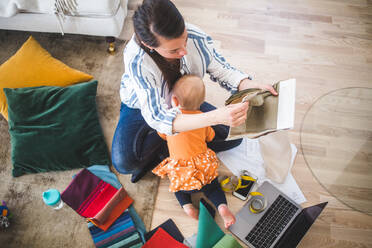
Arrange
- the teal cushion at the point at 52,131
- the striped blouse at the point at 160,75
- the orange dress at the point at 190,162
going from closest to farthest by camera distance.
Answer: the striped blouse at the point at 160,75
the orange dress at the point at 190,162
the teal cushion at the point at 52,131

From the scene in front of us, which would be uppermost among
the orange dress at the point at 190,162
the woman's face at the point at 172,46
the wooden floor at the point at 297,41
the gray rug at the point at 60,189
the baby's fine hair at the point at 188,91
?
the woman's face at the point at 172,46

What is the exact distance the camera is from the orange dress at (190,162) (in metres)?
1.33

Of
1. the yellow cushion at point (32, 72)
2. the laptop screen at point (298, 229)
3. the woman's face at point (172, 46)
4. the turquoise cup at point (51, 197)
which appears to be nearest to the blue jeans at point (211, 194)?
the laptop screen at point (298, 229)

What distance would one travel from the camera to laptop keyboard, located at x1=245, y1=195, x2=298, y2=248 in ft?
4.57

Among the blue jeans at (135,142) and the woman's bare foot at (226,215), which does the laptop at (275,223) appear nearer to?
the woman's bare foot at (226,215)

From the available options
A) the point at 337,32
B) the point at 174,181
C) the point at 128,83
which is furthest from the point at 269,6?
the point at 174,181

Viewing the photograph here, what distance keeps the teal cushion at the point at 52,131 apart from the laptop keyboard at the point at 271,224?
Result: 2.84 ft

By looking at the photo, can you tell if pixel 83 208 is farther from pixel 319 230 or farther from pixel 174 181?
pixel 319 230

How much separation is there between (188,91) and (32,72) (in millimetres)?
1013

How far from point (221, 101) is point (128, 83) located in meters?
0.70

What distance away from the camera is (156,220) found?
59.9 inches

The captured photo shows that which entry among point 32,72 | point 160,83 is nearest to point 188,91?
point 160,83

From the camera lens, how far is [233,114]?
1.05 meters

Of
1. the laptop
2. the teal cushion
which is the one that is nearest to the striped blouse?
the teal cushion
